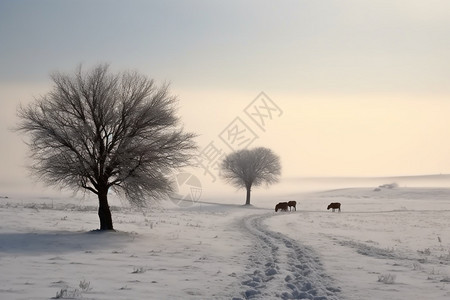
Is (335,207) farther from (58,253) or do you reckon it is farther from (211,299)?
(211,299)

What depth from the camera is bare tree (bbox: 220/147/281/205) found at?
80.3 m

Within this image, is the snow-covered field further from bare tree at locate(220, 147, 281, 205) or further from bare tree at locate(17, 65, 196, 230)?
bare tree at locate(220, 147, 281, 205)

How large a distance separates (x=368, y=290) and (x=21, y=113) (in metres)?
20.2

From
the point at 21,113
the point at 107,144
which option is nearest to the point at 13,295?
the point at 107,144

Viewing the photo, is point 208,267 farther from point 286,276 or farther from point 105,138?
point 105,138

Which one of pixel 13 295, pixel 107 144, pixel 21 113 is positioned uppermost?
pixel 21 113

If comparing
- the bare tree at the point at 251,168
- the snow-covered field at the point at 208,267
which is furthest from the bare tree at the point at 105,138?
the bare tree at the point at 251,168

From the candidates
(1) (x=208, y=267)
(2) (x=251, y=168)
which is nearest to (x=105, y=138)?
(1) (x=208, y=267)

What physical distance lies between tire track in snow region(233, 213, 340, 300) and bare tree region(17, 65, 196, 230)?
777 cm

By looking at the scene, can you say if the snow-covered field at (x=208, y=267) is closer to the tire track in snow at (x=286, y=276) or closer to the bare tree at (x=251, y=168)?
the tire track in snow at (x=286, y=276)

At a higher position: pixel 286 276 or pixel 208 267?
pixel 286 276

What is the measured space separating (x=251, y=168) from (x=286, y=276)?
223ft

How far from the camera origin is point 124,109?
23719 mm

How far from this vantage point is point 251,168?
8019cm
